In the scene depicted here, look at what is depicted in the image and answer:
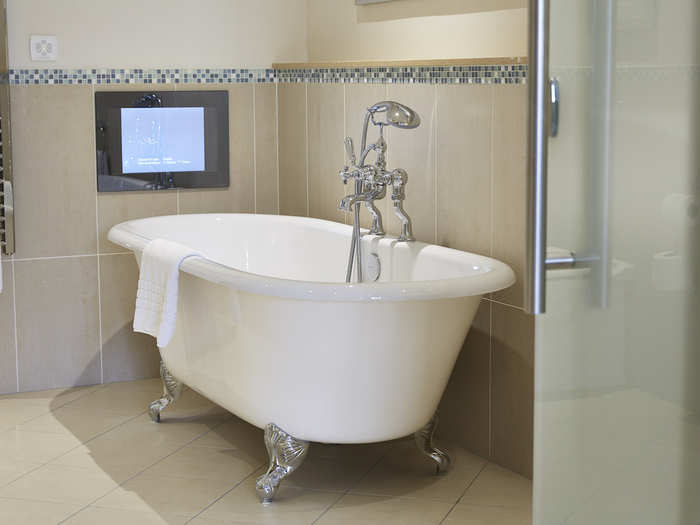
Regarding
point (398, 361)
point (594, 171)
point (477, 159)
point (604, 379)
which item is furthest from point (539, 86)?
point (477, 159)

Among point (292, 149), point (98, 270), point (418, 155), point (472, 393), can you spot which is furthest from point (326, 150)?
point (472, 393)

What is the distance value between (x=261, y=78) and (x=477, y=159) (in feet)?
5.28

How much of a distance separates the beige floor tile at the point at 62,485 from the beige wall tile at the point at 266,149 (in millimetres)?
1713

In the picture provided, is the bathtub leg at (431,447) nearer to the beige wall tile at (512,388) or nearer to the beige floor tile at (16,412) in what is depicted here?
the beige wall tile at (512,388)

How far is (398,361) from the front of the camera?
288 cm

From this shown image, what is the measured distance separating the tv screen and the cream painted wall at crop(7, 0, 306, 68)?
8.5 inches

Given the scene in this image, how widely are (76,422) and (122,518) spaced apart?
3.40ft

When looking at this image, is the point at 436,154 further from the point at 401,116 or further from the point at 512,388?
the point at 512,388

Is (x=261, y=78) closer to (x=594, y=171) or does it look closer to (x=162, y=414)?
(x=162, y=414)

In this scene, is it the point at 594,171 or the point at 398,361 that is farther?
the point at 398,361

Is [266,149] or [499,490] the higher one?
[266,149]

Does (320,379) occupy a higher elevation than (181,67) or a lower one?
lower

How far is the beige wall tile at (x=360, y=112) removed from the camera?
386 centimetres

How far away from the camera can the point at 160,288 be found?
10.8 feet
